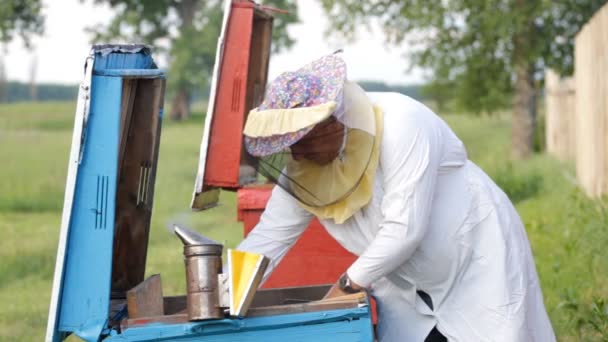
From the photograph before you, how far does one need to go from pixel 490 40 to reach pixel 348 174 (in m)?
16.2

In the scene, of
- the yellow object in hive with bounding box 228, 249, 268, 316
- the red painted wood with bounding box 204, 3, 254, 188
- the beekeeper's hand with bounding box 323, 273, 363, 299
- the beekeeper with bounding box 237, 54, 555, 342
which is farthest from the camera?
the red painted wood with bounding box 204, 3, 254, 188

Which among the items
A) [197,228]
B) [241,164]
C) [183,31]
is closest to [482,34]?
[197,228]

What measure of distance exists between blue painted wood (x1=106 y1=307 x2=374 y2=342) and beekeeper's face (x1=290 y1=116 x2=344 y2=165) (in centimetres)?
66

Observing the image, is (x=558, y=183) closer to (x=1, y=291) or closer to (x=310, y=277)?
(x=1, y=291)

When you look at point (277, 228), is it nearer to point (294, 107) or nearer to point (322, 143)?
point (322, 143)

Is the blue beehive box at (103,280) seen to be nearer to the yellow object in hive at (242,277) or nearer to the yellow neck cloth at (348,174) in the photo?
the yellow object in hive at (242,277)

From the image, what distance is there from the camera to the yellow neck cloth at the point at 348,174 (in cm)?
424

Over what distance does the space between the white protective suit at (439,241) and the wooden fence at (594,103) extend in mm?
6769

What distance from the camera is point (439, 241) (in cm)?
436

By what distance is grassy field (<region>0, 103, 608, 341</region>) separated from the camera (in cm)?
802

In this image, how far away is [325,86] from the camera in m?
4.11

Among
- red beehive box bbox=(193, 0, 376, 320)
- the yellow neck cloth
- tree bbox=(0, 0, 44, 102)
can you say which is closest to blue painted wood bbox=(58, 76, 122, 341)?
the yellow neck cloth

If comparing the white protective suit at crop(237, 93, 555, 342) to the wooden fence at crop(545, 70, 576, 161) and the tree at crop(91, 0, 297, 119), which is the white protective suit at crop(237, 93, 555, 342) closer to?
the wooden fence at crop(545, 70, 576, 161)

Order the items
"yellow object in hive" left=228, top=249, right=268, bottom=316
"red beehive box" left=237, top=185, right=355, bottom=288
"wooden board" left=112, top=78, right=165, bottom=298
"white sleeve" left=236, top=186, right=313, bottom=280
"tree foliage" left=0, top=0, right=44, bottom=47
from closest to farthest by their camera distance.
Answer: "yellow object in hive" left=228, top=249, right=268, bottom=316, "wooden board" left=112, top=78, right=165, bottom=298, "white sleeve" left=236, top=186, right=313, bottom=280, "red beehive box" left=237, top=185, right=355, bottom=288, "tree foliage" left=0, top=0, right=44, bottom=47
